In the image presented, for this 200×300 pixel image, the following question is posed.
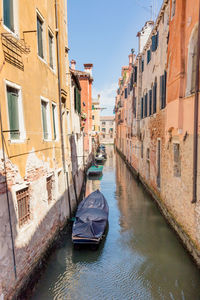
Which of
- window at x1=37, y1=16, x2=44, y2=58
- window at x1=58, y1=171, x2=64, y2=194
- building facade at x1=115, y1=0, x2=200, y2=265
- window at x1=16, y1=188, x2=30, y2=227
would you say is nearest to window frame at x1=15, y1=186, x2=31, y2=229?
window at x1=16, y1=188, x2=30, y2=227

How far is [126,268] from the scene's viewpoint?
21.8 feet

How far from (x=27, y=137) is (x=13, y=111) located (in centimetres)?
82

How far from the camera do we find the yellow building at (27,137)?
4.35 m

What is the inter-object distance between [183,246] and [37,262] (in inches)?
203

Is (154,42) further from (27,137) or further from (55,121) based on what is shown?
(27,137)

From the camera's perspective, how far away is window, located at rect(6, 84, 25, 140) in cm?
466

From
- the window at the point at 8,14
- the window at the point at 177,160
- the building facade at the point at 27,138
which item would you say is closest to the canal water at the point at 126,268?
the building facade at the point at 27,138

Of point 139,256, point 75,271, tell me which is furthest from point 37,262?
point 139,256

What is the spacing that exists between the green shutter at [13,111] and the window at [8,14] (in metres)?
1.53

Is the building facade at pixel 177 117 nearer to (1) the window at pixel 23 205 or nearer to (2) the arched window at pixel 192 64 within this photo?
(2) the arched window at pixel 192 64

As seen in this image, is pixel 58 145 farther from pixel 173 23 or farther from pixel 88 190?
pixel 88 190

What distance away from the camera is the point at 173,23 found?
8.04m

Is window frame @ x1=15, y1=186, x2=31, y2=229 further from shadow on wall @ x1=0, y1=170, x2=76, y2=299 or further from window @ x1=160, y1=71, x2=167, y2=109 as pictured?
window @ x1=160, y1=71, x2=167, y2=109

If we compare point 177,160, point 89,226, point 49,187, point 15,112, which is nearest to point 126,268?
point 89,226
